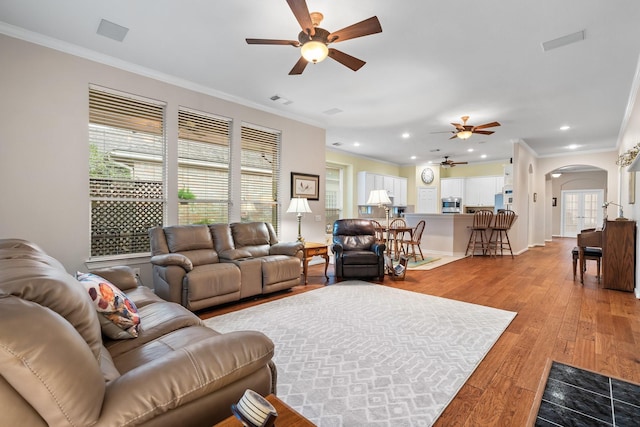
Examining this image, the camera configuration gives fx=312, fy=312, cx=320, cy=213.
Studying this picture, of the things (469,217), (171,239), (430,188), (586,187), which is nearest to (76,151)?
(171,239)

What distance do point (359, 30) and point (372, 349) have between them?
259 centimetres

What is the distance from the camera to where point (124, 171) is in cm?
387

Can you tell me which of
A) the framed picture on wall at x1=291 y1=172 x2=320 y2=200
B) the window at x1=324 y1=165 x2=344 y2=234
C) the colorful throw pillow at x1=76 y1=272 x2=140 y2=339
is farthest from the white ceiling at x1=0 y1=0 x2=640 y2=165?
the window at x1=324 y1=165 x2=344 y2=234

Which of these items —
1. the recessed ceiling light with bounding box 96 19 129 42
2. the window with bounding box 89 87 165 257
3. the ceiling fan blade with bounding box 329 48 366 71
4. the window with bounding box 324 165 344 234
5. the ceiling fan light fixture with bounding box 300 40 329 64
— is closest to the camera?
the ceiling fan light fixture with bounding box 300 40 329 64

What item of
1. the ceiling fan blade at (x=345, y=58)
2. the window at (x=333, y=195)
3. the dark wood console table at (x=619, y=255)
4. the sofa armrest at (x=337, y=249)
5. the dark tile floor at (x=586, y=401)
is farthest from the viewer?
the window at (x=333, y=195)

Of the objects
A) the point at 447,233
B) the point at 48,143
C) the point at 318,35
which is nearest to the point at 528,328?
the point at 318,35

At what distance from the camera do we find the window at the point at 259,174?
5.11m

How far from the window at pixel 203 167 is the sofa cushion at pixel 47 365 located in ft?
12.2

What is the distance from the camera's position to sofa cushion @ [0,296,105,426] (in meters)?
0.77

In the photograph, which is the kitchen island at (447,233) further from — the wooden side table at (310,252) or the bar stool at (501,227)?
the wooden side table at (310,252)

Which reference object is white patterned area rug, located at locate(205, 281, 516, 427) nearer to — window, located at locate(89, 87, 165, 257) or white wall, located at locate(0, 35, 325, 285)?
window, located at locate(89, 87, 165, 257)

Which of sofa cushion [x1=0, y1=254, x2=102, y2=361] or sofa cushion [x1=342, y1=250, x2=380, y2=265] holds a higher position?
sofa cushion [x1=0, y1=254, x2=102, y2=361]

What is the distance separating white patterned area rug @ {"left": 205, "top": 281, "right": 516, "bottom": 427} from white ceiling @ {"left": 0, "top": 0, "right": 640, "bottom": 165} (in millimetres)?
2845

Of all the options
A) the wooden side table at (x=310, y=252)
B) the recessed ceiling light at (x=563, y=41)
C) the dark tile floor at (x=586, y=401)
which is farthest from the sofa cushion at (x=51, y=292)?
the recessed ceiling light at (x=563, y=41)
